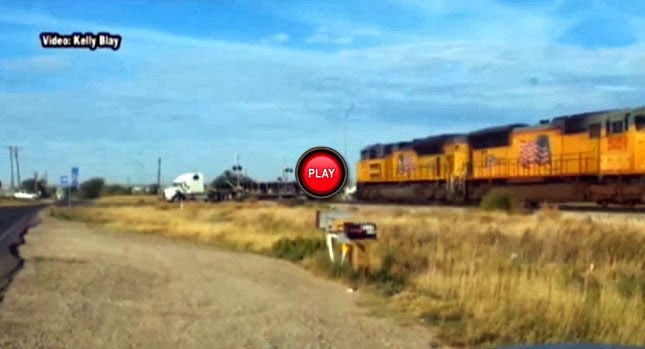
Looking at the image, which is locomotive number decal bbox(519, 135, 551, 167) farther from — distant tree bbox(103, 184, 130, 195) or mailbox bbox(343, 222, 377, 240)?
distant tree bbox(103, 184, 130, 195)

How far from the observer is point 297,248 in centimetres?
2758

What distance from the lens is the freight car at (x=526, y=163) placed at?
42562mm

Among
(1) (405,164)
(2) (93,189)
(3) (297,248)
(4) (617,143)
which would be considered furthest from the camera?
(2) (93,189)

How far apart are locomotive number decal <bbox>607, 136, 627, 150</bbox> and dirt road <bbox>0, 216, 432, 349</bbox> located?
21.2 metres

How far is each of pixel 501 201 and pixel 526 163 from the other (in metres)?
3.00

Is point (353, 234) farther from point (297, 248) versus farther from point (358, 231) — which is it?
point (297, 248)

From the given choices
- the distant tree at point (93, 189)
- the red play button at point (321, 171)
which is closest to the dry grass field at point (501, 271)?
the red play button at point (321, 171)

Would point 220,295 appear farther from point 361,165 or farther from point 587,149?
point 361,165

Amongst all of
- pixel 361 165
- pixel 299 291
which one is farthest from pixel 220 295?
pixel 361 165

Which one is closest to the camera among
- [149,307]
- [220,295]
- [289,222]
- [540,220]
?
[149,307]

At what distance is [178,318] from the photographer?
15.1 meters

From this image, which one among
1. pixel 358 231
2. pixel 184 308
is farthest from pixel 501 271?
pixel 184 308

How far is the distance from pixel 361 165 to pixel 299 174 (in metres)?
60.5

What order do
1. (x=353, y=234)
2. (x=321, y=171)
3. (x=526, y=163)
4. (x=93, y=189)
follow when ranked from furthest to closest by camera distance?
(x=93, y=189)
(x=526, y=163)
(x=353, y=234)
(x=321, y=171)
